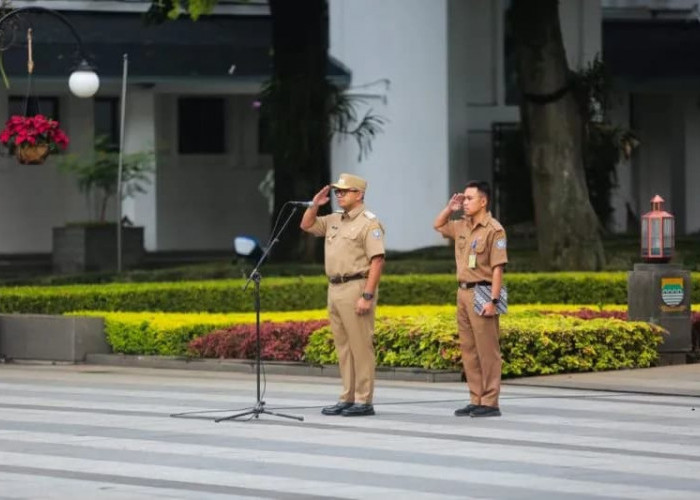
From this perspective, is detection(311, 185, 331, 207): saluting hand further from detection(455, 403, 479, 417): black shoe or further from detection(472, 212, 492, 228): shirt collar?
detection(455, 403, 479, 417): black shoe

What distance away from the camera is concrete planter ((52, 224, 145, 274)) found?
1426 inches

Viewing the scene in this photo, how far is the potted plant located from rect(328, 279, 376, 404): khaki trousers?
20672mm

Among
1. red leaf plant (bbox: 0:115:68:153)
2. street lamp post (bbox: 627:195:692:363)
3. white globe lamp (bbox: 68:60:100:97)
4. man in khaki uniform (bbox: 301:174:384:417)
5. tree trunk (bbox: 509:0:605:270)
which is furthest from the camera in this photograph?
tree trunk (bbox: 509:0:605:270)

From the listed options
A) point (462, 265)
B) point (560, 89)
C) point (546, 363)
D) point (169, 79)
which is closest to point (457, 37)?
point (169, 79)

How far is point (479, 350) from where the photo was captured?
52.0 ft

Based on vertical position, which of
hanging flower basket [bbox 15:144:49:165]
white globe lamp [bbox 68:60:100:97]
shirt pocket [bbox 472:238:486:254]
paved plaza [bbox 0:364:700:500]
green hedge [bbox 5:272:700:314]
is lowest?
paved plaza [bbox 0:364:700:500]

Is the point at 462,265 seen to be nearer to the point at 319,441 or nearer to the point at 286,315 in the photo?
the point at 319,441

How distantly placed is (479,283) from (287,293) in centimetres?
1016

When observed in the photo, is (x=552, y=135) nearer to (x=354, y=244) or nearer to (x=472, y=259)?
(x=472, y=259)

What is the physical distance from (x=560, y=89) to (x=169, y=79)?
9882 mm

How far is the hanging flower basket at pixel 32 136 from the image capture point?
70.8 feet

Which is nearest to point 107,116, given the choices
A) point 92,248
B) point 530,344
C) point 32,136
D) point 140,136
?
point 140,136

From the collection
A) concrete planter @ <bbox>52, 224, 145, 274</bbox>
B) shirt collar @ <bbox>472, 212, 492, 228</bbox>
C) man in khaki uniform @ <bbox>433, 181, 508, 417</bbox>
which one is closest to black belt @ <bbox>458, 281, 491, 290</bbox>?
man in khaki uniform @ <bbox>433, 181, 508, 417</bbox>

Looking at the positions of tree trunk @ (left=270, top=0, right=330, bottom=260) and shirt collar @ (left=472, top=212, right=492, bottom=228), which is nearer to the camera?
shirt collar @ (left=472, top=212, right=492, bottom=228)
